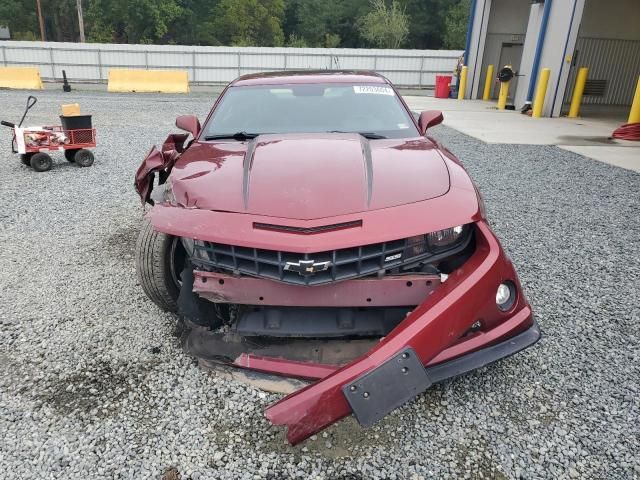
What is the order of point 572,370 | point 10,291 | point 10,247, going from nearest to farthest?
1. point 572,370
2. point 10,291
3. point 10,247

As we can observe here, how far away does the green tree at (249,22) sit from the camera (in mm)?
50250

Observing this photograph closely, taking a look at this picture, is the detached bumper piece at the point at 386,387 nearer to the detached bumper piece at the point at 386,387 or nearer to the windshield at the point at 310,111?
the detached bumper piece at the point at 386,387

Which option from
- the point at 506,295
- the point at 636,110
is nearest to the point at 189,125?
A: the point at 506,295

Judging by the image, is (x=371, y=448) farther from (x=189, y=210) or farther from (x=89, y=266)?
(x=89, y=266)

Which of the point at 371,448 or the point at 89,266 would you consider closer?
the point at 371,448

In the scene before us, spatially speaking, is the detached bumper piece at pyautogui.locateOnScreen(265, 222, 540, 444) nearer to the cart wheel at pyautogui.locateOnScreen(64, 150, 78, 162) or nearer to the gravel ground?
the gravel ground

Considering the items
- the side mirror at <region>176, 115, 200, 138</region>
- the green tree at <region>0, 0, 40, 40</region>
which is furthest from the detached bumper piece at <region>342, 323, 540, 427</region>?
the green tree at <region>0, 0, 40, 40</region>

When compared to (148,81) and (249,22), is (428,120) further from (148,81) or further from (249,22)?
(249,22)

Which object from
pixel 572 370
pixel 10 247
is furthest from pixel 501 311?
pixel 10 247

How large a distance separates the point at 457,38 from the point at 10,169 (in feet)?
161

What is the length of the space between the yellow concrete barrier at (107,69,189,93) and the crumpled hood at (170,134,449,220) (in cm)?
1834

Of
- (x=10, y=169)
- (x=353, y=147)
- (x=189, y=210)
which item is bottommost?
(x=10, y=169)

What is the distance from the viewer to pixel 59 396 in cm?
242

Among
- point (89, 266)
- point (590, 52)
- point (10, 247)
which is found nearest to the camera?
point (89, 266)
